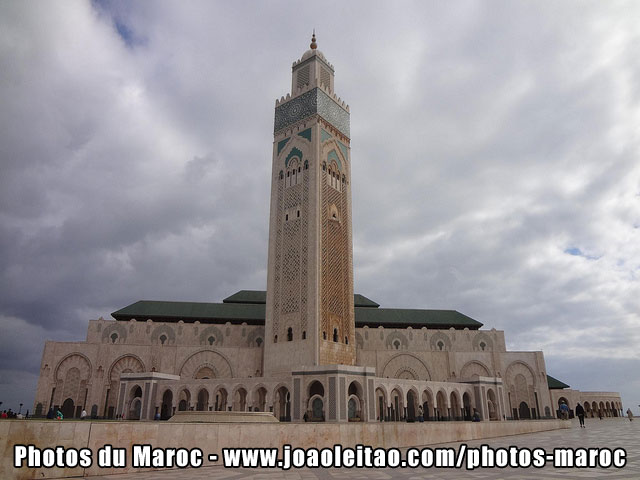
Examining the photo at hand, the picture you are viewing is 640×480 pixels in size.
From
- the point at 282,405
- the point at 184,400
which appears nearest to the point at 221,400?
the point at 184,400

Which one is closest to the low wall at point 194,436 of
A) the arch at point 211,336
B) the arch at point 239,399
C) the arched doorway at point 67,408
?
the arch at point 239,399

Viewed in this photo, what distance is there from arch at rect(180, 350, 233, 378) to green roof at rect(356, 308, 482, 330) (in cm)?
1034

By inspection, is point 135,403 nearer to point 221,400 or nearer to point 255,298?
point 221,400

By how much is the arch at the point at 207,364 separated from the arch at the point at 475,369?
16439mm

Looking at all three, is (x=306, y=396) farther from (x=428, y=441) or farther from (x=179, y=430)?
(x=179, y=430)

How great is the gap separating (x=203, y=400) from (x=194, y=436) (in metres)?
20.8

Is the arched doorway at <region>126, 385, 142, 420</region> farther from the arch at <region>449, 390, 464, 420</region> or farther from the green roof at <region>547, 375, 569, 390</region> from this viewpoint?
the green roof at <region>547, 375, 569, 390</region>

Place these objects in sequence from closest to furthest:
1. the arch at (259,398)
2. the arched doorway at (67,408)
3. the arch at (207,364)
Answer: the arch at (259,398) → the arched doorway at (67,408) → the arch at (207,364)

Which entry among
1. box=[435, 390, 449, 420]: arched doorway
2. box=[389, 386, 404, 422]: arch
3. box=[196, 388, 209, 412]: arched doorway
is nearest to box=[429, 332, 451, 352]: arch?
box=[435, 390, 449, 420]: arched doorway

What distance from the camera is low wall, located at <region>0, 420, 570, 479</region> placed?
22.9ft

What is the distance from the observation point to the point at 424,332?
3422cm

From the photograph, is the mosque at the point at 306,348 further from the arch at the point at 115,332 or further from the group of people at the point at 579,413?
the group of people at the point at 579,413

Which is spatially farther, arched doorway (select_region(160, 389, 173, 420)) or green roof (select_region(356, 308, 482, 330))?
green roof (select_region(356, 308, 482, 330))

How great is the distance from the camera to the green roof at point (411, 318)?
1383 inches
